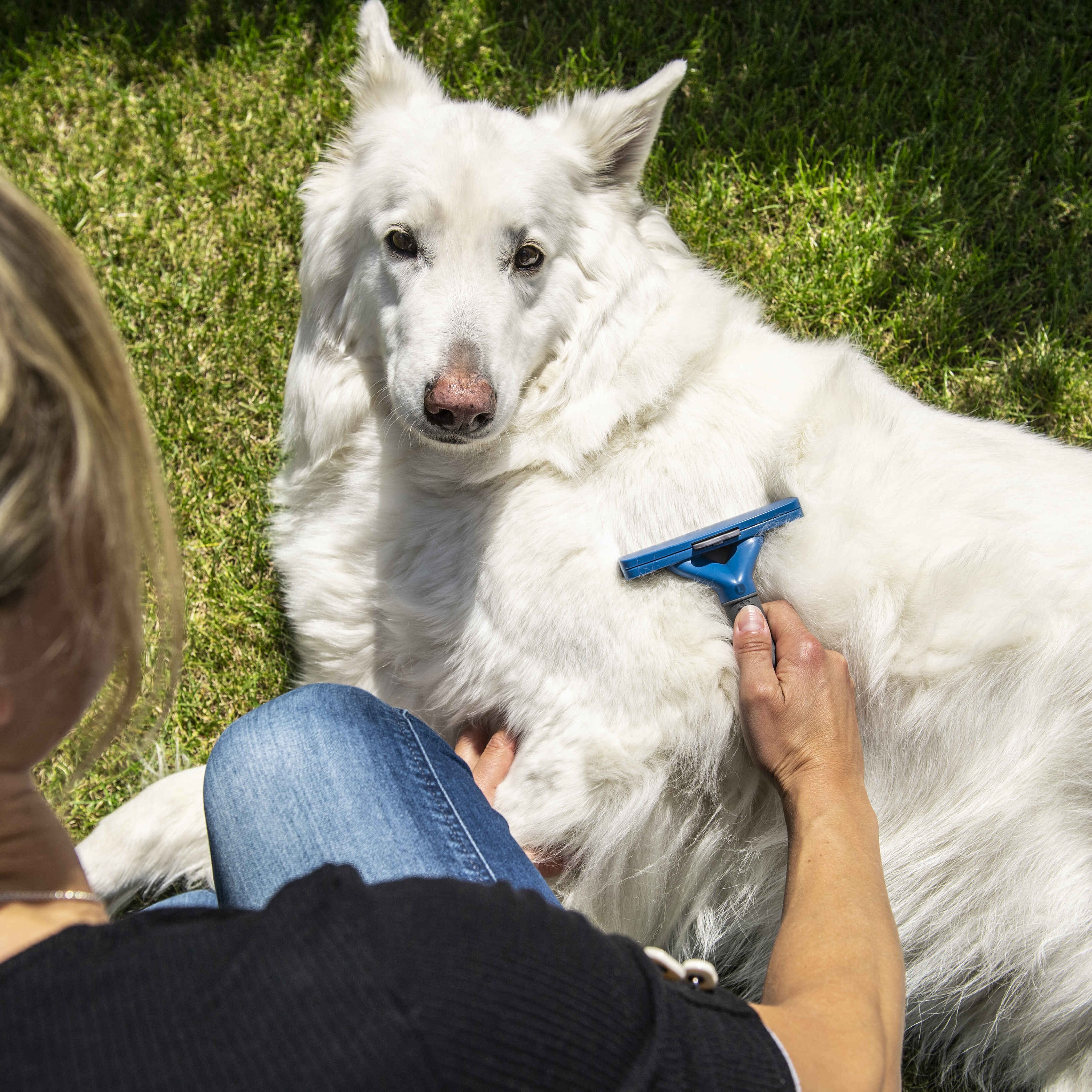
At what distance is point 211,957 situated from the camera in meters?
1.08

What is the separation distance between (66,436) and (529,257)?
159 cm

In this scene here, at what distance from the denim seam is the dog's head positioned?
75 centimetres

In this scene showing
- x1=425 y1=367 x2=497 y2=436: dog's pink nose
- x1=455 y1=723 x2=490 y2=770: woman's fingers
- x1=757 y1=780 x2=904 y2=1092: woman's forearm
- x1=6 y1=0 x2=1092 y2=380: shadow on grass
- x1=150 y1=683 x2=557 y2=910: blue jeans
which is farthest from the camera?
x1=6 y1=0 x2=1092 y2=380: shadow on grass

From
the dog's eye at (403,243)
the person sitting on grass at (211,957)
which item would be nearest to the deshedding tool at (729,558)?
the person sitting on grass at (211,957)

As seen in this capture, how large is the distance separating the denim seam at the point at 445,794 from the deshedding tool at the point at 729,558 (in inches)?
26.5

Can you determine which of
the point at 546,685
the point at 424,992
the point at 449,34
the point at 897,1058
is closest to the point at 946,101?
the point at 449,34

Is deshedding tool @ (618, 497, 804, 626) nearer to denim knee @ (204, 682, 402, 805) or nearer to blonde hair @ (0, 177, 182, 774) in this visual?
denim knee @ (204, 682, 402, 805)

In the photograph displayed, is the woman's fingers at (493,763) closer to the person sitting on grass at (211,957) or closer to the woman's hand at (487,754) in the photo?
the woman's hand at (487,754)

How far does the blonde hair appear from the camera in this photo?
1.01 meters

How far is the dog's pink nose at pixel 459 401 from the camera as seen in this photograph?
2.10 meters

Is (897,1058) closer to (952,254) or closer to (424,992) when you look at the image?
(424,992)

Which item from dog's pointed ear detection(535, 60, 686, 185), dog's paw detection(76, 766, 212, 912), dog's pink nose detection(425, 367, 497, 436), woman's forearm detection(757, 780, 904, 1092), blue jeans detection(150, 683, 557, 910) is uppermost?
dog's pointed ear detection(535, 60, 686, 185)

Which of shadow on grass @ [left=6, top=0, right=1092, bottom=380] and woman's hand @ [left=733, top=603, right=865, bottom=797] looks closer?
woman's hand @ [left=733, top=603, right=865, bottom=797]

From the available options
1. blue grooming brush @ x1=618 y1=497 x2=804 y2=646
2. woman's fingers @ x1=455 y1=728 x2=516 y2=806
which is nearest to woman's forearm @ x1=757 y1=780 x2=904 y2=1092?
blue grooming brush @ x1=618 y1=497 x2=804 y2=646
